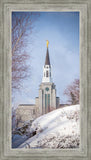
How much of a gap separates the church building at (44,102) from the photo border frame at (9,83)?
0.18m

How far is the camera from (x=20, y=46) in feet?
6.83

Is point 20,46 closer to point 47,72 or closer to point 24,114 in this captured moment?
A: point 47,72

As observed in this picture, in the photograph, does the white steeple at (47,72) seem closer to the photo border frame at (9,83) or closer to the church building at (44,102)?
the church building at (44,102)

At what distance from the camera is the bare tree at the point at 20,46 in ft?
6.79

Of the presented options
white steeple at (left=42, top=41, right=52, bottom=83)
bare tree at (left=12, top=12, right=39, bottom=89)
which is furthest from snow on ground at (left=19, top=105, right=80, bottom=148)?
bare tree at (left=12, top=12, right=39, bottom=89)

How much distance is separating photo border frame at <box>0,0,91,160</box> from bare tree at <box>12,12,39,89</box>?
7 centimetres

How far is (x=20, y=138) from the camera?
2.03 metres

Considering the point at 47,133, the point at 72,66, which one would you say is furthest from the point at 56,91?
the point at 47,133

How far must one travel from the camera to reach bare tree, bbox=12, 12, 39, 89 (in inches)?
81.4

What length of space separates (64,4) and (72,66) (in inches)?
26.3

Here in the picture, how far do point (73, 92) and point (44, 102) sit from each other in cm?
34

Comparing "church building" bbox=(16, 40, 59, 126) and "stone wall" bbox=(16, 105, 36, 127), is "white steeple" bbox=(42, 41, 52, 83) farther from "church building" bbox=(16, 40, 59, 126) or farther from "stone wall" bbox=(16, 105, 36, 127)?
"stone wall" bbox=(16, 105, 36, 127)

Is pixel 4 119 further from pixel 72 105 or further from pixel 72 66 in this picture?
pixel 72 66

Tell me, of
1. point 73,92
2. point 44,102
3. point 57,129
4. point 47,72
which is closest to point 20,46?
point 47,72
